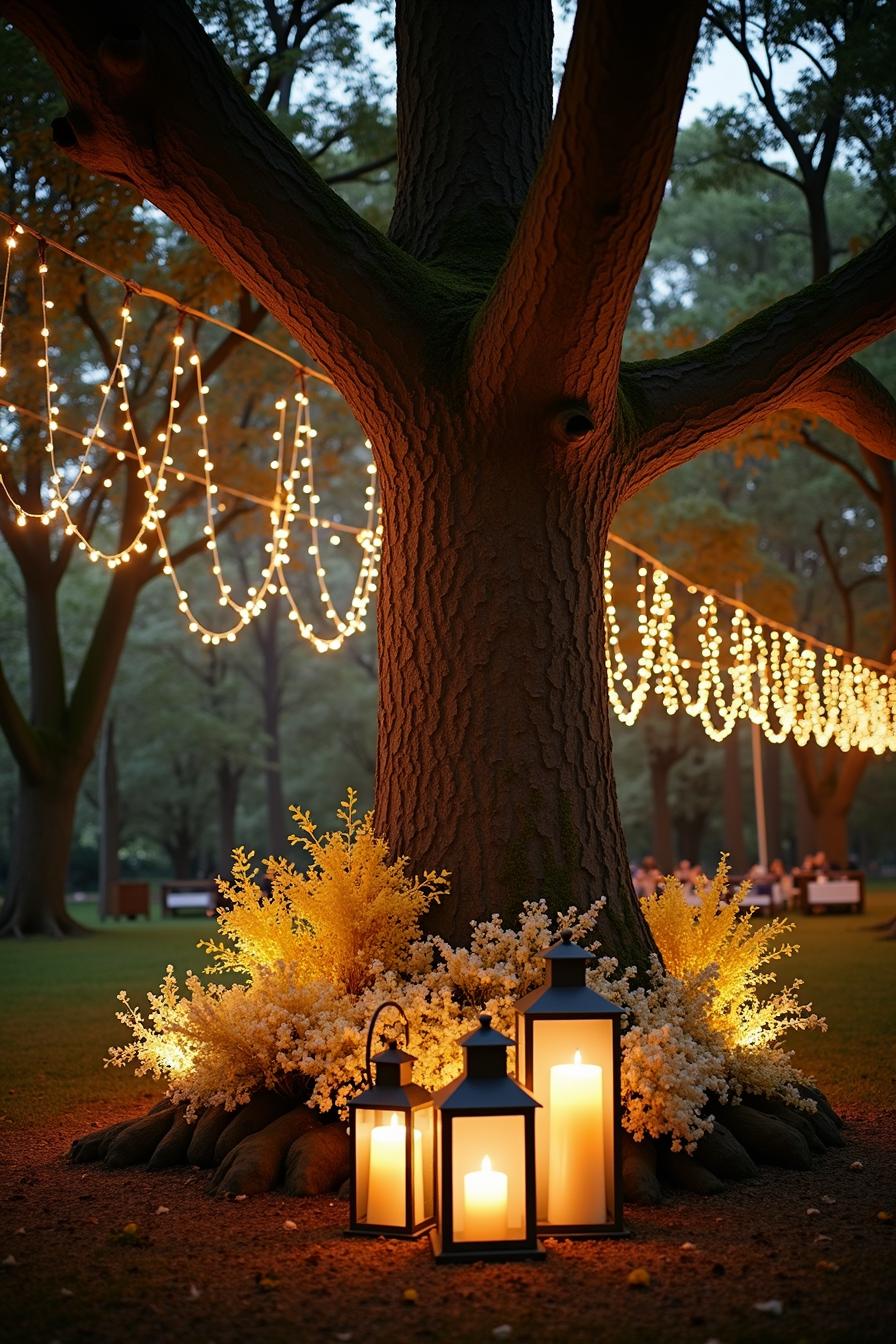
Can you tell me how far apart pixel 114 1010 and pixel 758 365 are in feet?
22.1

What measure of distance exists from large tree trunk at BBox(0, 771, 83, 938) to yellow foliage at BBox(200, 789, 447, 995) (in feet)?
42.0

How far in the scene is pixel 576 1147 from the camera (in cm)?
400

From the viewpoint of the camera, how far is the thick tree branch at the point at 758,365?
18.7 feet

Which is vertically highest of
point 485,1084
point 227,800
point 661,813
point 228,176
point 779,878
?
point 228,176

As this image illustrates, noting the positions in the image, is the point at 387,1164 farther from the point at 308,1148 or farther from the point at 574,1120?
the point at 308,1148

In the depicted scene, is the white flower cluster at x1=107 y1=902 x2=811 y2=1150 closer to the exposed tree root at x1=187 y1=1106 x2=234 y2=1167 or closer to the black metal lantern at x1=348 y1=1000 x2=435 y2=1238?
the exposed tree root at x1=187 y1=1106 x2=234 y2=1167

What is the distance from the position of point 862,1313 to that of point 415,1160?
136 centimetres

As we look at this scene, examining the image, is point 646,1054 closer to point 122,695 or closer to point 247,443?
point 247,443

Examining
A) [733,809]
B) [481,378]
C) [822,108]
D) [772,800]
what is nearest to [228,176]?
[481,378]

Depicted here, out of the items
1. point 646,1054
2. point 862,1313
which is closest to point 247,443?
point 646,1054

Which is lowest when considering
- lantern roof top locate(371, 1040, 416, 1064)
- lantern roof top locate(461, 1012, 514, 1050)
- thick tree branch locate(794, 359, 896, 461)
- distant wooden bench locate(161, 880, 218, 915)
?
distant wooden bench locate(161, 880, 218, 915)

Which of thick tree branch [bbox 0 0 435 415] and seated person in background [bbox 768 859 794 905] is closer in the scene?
thick tree branch [bbox 0 0 435 415]

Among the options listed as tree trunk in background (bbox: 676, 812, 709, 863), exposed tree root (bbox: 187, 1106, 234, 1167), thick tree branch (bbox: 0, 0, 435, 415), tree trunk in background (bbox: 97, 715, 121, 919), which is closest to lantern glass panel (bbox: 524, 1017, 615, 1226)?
exposed tree root (bbox: 187, 1106, 234, 1167)

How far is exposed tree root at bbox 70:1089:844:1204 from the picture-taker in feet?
14.8
